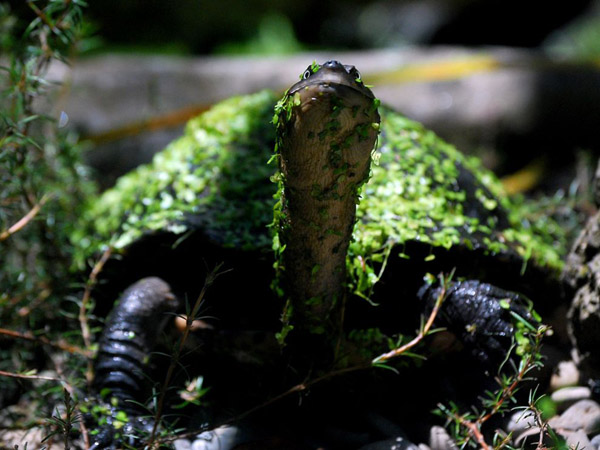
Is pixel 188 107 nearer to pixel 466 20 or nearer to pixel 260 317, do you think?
pixel 260 317

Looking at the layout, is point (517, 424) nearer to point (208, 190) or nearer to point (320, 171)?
point (320, 171)

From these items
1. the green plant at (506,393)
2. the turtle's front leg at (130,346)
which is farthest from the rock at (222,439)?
the green plant at (506,393)

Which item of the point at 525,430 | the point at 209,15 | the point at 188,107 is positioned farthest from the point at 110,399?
the point at 209,15

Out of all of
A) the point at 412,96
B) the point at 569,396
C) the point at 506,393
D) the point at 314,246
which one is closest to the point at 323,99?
the point at 314,246

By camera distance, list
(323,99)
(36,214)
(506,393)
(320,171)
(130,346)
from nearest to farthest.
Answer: (323,99) → (320,171) → (506,393) → (130,346) → (36,214)

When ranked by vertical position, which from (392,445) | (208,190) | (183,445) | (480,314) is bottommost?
(183,445)

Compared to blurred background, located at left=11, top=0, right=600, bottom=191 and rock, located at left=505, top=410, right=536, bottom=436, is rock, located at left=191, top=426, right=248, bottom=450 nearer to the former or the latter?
rock, located at left=505, top=410, right=536, bottom=436
